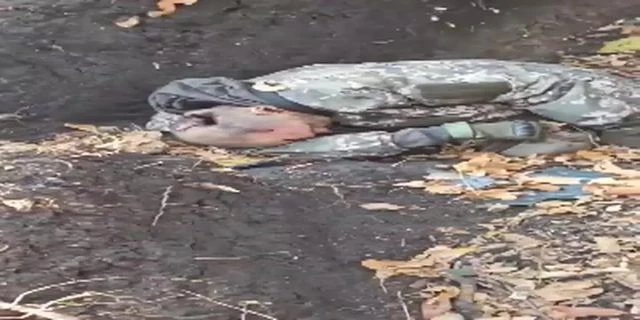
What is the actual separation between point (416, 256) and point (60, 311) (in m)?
0.86

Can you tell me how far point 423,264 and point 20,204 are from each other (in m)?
1.07

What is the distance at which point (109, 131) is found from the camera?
4090 millimetres

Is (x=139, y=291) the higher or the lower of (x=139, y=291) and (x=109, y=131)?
the higher

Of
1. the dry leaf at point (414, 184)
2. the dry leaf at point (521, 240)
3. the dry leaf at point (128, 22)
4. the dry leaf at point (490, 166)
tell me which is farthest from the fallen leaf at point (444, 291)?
the dry leaf at point (128, 22)

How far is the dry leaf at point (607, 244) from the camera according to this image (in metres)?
2.67

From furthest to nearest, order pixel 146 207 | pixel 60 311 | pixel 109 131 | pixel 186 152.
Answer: pixel 109 131, pixel 186 152, pixel 146 207, pixel 60 311

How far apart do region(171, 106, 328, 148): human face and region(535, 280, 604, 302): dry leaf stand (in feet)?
4.96

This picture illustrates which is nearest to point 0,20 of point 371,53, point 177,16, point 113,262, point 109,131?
point 177,16

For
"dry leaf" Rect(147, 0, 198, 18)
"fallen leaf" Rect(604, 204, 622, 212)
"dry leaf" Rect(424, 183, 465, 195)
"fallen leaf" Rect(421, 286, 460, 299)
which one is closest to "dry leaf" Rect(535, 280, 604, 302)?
"fallen leaf" Rect(421, 286, 460, 299)

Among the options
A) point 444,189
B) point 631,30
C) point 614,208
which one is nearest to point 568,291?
point 614,208

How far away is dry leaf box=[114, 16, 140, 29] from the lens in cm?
509

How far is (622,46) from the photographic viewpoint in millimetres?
5004

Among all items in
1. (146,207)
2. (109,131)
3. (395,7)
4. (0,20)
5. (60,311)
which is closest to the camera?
(60,311)

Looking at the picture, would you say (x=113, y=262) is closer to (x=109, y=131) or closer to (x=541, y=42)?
(x=109, y=131)
